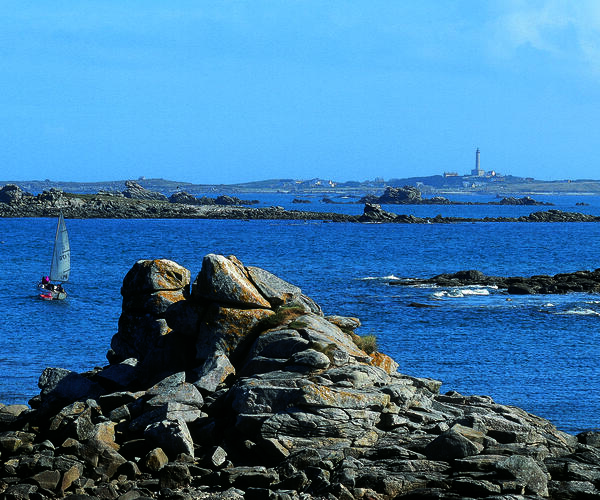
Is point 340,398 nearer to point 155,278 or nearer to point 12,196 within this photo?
point 155,278

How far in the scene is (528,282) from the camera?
63656 millimetres

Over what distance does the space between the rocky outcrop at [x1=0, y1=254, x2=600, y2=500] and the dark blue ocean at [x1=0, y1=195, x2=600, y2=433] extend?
6.75 meters

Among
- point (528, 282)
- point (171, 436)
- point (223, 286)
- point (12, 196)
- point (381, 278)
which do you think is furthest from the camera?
point (12, 196)

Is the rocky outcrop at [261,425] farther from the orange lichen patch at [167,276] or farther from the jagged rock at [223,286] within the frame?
the orange lichen patch at [167,276]

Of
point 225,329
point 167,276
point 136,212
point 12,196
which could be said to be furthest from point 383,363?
point 12,196

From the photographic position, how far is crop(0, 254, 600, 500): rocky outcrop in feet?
54.2

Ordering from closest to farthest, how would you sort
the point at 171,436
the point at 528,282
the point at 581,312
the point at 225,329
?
the point at 171,436 < the point at 225,329 < the point at 581,312 < the point at 528,282

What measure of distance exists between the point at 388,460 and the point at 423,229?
5264 inches

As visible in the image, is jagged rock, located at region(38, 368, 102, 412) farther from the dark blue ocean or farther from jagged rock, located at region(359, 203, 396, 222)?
jagged rock, located at region(359, 203, 396, 222)

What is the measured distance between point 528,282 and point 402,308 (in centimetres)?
1687

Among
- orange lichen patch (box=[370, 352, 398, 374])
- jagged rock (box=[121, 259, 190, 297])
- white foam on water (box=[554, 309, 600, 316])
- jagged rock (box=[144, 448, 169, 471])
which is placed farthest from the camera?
white foam on water (box=[554, 309, 600, 316])

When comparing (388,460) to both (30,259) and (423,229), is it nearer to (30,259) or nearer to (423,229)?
(30,259)

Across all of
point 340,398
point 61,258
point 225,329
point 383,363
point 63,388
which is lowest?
point 61,258

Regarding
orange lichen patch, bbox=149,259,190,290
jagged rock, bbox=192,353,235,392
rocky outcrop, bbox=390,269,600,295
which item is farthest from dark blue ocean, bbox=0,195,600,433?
jagged rock, bbox=192,353,235,392
